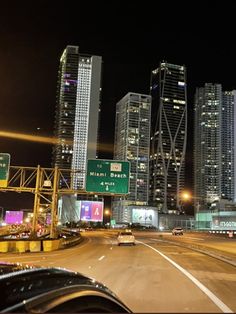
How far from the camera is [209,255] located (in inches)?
1155

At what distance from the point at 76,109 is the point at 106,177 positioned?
10435 centimetres

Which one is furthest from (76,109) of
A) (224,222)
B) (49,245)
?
(49,245)

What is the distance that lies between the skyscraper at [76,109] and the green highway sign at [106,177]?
3875 inches

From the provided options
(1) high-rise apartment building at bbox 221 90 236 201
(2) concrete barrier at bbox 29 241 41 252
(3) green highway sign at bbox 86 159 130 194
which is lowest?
(2) concrete barrier at bbox 29 241 41 252

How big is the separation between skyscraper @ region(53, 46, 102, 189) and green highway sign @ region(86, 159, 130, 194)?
98421 millimetres

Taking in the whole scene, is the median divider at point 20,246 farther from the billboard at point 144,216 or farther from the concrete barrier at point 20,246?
the billboard at point 144,216

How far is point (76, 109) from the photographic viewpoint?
148 m

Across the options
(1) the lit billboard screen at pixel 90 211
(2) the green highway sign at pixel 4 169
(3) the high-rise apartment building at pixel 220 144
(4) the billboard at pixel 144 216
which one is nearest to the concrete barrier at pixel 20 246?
(2) the green highway sign at pixel 4 169

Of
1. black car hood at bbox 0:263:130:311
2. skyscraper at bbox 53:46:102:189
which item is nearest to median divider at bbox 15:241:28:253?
black car hood at bbox 0:263:130:311

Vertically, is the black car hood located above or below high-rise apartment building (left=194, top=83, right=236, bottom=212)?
below

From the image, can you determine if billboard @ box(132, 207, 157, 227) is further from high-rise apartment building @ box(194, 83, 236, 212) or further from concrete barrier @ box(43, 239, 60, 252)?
concrete barrier @ box(43, 239, 60, 252)

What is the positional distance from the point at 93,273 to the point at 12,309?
14325mm

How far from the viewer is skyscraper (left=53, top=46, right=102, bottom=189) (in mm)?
149000

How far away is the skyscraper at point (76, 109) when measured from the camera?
14900 cm
